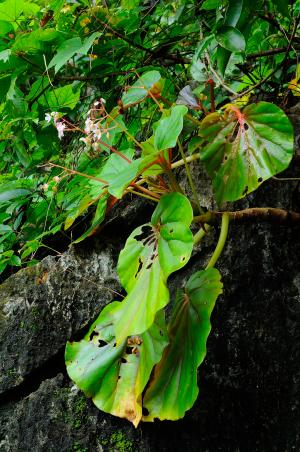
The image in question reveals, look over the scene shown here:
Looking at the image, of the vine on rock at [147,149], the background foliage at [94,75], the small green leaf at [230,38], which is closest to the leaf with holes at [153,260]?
the vine on rock at [147,149]

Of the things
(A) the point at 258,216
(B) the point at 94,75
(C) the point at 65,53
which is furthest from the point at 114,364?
(B) the point at 94,75

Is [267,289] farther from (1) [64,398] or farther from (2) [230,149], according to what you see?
(1) [64,398]

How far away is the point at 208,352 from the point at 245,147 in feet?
2.08

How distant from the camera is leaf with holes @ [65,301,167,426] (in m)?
1.10

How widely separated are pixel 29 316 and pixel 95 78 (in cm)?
80

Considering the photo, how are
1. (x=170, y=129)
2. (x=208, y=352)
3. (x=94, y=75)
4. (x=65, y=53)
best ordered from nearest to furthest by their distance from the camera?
1. (x=170, y=129)
2. (x=65, y=53)
3. (x=208, y=352)
4. (x=94, y=75)

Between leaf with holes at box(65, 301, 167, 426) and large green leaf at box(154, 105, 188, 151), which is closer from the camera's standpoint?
large green leaf at box(154, 105, 188, 151)

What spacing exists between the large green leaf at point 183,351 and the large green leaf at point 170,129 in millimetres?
328

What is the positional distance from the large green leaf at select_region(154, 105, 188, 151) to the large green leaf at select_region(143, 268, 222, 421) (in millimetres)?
328

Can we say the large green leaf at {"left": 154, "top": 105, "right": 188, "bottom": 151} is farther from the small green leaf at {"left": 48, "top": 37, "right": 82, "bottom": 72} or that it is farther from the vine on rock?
the small green leaf at {"left": 48, "top": 37, "right": 82, "bottom": 72}

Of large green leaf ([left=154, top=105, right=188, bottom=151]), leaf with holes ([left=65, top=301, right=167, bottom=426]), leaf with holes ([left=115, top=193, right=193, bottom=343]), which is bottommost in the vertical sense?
leaf with holes ([left=65, top=301, right=167, bottom=426])

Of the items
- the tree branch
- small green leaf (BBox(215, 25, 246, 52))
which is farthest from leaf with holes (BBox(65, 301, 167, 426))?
small green leaf (BBox(215, 25, 246, 52))

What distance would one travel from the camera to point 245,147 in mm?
989

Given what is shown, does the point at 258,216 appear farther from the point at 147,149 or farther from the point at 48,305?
the point at 48,305
